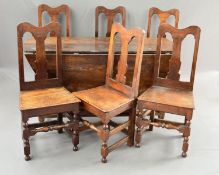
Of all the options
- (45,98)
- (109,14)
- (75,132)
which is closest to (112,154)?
(75,132)

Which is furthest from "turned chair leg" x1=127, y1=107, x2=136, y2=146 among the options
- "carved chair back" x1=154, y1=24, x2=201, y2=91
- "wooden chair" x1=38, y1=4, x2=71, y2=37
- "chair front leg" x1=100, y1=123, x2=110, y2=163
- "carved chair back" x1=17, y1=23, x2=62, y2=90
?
"wooden chair" x1=38, y1=4, x2=71, y2=37

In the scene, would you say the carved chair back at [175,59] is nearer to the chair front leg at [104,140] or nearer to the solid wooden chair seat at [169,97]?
the solid wooden chair seat at [169,97]

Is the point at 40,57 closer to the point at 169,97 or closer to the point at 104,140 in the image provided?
the point at 104,140

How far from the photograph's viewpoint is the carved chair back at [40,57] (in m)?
2.50

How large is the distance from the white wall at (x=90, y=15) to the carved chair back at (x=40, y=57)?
1.21 metres

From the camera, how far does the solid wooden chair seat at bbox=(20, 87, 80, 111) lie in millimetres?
2344

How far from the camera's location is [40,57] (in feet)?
8.52

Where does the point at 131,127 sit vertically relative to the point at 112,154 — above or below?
above

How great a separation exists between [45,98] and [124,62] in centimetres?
74

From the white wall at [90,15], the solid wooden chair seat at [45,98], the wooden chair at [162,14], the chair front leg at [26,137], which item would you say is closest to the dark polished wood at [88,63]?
the solid wooden chair seat at [45,98]

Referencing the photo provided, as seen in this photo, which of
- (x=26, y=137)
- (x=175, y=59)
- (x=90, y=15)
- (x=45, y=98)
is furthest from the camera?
(x=90, y=15)

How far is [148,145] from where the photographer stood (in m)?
2.72

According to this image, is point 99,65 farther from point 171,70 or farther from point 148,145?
point 148,145

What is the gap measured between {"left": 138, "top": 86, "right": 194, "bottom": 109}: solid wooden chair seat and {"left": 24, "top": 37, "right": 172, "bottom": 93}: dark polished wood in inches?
9.2
